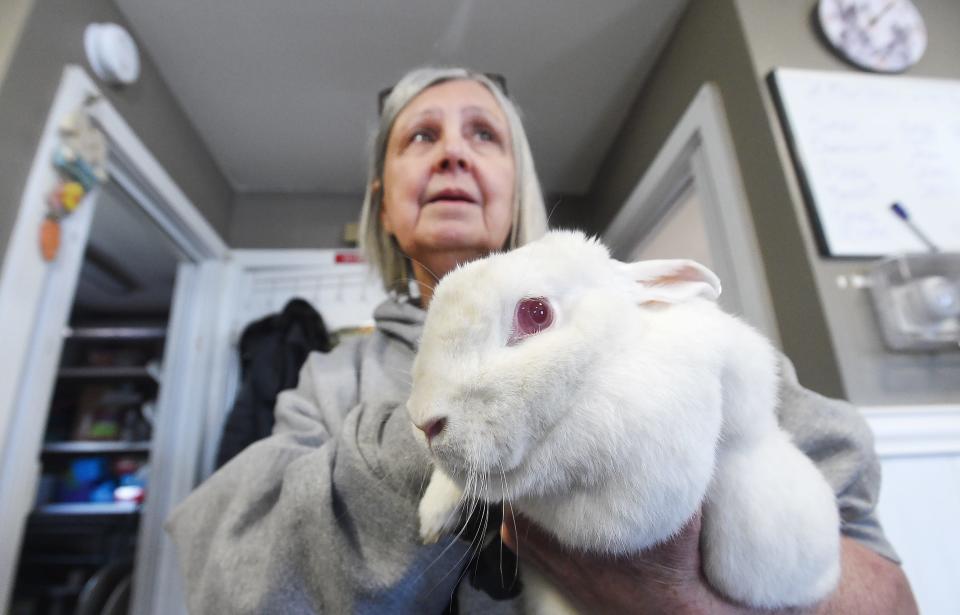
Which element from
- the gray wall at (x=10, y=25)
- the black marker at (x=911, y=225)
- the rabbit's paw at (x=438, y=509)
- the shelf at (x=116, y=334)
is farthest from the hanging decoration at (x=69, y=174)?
the shelf at (x=116, y=334)

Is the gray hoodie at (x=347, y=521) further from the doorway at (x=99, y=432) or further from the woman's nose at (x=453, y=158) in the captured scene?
the doorway at (x=99, y=432)

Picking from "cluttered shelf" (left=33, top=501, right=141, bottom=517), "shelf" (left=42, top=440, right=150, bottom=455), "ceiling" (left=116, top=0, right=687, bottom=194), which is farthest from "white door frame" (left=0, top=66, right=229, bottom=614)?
"shelf" (left=42, top=440, right=150, bottom=455)

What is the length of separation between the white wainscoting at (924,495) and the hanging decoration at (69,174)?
1.71 meters

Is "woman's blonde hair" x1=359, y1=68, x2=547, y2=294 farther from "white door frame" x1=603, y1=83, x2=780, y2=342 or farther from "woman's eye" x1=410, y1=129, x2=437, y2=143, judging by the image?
"white door frame" x1=603, y1=83, x2=780, y2=342

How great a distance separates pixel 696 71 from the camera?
1.30m

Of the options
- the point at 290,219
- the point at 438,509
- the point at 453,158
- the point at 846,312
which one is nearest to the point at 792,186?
the point at 846,312

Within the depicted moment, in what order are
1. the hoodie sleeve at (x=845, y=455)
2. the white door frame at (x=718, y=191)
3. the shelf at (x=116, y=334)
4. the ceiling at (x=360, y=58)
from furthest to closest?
the shelf at (x=116, y=334), the ceiling at (x=360, y=58), the white door frame at (x=718, y=191), the hoodie sleeve at (x=845, y=455)

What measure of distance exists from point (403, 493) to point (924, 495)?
1.04 meters

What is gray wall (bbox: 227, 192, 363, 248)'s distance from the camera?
2027 mm

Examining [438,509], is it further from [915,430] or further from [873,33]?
[873,33]

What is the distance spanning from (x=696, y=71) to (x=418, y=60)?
86 cm

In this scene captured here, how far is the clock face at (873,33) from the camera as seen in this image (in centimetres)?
108

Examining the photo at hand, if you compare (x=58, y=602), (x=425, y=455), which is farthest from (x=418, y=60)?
(x=58, y=602)

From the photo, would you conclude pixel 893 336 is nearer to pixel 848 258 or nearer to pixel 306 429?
pixel 848 258
